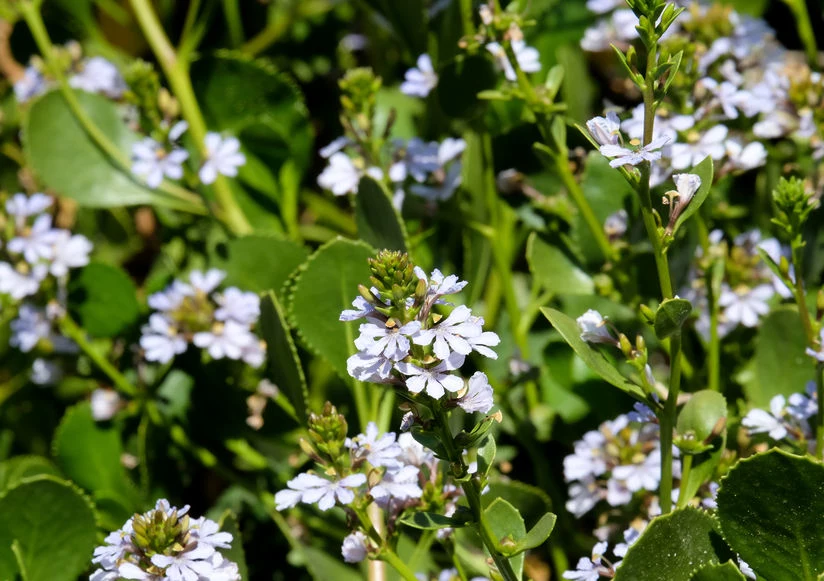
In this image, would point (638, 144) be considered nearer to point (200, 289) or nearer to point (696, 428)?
point (696, 428)

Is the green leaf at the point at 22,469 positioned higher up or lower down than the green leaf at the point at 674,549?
lower down

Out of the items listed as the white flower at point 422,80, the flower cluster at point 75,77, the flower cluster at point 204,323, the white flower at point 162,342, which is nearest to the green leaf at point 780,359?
the white flower at point 422,80

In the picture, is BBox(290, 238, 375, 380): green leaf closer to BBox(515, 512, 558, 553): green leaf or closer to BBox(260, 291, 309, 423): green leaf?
BBox(260, 291, 309, 423): green leaf

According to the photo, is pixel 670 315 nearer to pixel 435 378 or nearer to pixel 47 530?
pixel 435 378

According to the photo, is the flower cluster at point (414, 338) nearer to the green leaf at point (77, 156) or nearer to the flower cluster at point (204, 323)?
the flower cluster at point (204, 323)

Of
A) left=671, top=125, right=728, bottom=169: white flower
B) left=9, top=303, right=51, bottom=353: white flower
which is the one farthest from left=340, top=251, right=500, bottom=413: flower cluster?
left=9, top=303, right=51, bottom=353: white flower

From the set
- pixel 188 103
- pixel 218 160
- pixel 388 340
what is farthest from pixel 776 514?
pixel 188 103
